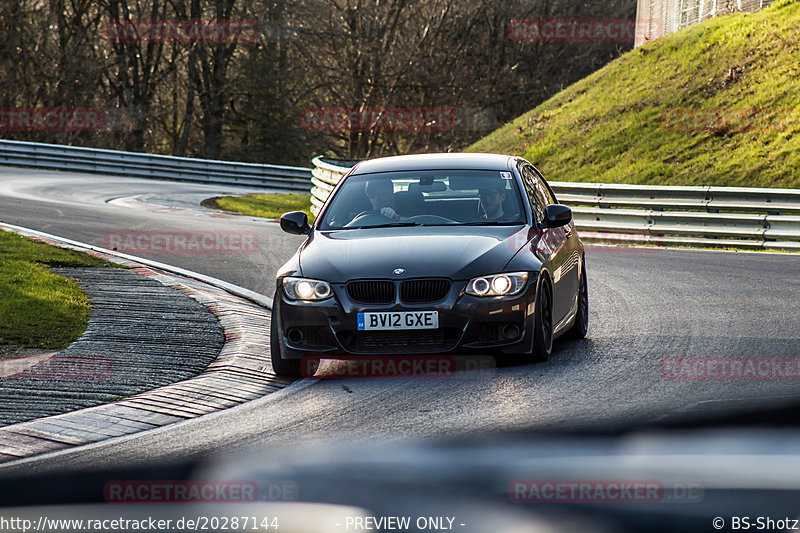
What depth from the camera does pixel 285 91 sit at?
1794 inches

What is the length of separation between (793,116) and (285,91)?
82.4 ft

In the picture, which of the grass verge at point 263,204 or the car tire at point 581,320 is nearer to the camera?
the car tire at point 581,320

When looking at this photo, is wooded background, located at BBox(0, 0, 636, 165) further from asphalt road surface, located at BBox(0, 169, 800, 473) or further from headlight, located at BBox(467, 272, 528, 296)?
headlight, located at BBox(467, 272, 528, 296)

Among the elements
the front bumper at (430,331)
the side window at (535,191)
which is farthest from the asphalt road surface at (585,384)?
the side window at (535,191)

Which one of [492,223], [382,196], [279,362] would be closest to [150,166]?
[382,196]

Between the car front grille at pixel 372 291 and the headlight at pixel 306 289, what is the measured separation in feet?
0.54

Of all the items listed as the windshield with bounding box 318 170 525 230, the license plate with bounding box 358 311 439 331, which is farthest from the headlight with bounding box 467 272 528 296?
the windshield with bounding box 318 170 525 230

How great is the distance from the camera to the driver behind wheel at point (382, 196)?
8.50 m

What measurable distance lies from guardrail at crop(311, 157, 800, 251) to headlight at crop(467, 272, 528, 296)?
36.3 feet

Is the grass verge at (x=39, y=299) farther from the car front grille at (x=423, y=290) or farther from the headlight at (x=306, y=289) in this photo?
the car front grille at (x=423, y=290)

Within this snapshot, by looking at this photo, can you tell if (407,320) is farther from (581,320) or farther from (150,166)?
(150,166)

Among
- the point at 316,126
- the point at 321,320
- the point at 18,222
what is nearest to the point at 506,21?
the point at 316,126

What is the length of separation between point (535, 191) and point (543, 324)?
74.9 inches

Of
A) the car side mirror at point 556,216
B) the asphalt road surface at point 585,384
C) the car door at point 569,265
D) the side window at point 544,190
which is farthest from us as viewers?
the side window at point 544,190
